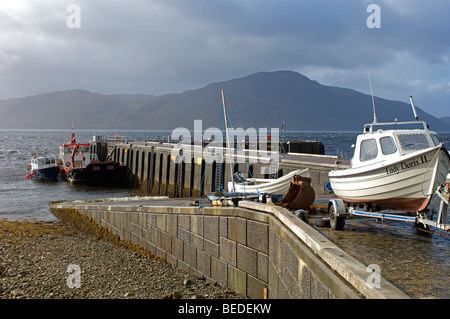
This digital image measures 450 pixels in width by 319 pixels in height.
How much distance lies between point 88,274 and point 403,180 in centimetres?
1050

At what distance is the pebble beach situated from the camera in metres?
11.7

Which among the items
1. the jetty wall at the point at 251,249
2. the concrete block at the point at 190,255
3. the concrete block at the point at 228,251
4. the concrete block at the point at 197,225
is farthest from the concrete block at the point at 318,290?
Result: the concrete block at the point at 190,255

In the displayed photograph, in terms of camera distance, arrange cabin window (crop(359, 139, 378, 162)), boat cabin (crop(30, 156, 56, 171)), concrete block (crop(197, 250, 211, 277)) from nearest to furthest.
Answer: cabin window (crop(359, 139, 378, 162)), concrete block (crop(197, 250, 211, 277)), boat cabin (crop(30, 156, 56, 171))

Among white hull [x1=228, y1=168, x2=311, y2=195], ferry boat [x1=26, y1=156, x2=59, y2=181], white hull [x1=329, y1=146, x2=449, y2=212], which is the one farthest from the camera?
ferry boat [x1=26, y1=156, x2=59, y2=181]

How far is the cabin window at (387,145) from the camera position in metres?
10.1

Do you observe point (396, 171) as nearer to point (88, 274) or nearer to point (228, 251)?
point (228, 251)

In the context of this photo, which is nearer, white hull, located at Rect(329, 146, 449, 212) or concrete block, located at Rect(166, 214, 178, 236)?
white hull, located at Rect(329, 146, 449, 212)

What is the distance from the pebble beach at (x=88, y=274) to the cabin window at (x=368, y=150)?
5098mm

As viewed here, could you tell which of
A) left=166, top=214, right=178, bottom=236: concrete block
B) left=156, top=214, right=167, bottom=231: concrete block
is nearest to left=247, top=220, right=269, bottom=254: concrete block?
left=166, top=214, right=178, bottom=236: concrete block

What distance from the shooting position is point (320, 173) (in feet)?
71.3

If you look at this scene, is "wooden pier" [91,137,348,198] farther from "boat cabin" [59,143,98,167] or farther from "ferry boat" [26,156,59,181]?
"ferry boat" [26,156,59,181]

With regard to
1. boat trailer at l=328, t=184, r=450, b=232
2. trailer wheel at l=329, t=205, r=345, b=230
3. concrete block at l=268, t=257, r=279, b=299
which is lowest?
concrete block at l=268, t=257, r=279, b=299

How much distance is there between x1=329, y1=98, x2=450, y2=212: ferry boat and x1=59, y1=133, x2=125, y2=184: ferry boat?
39.8 meters

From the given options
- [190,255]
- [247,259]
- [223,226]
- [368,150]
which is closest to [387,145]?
[368,150]
